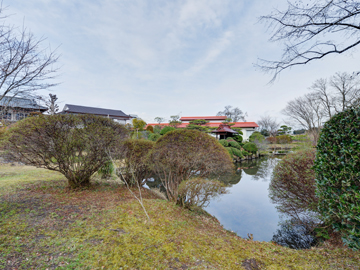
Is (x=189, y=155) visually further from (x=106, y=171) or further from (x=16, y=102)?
(x=16, y=102)

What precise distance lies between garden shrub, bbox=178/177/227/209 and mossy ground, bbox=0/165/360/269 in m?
0.70

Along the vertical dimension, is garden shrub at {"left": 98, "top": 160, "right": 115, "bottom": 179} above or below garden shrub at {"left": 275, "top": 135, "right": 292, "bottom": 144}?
below

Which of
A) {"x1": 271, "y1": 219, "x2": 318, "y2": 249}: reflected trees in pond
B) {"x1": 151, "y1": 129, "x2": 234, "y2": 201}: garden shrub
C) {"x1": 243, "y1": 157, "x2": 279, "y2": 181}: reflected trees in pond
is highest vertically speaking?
{"x1": 151, "y1": 129, "x2": 234, "y2": 201}: garden shrub

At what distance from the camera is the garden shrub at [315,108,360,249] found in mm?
1812

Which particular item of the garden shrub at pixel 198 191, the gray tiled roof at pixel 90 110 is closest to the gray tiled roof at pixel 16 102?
the garden shrub at pixel 198 191

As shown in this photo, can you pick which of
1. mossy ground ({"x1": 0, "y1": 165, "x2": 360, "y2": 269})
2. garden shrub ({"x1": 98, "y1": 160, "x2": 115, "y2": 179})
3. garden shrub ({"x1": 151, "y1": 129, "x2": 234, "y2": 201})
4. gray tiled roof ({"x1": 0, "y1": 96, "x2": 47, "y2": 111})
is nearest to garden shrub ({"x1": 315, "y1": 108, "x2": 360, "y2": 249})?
mossy ground ({"x1": 0, "y1": 165, "x2": 360, "y2": 269})

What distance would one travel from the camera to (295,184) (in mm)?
3842

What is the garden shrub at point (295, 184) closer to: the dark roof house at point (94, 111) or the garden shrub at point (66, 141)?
the garden shrub at point (66, 141)

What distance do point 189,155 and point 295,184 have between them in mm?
2806

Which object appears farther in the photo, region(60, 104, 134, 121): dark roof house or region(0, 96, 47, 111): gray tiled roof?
region(60, 104, 134, 121): dark roof house

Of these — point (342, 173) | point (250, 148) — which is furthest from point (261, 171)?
point (342, 173)

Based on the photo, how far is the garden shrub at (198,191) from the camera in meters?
4.10

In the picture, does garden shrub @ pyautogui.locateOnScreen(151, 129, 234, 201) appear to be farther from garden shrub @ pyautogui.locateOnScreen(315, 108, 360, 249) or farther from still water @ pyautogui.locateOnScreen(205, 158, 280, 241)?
garden shrub @ pyautogui.locateOnScreen(315, 108, 360, 249)

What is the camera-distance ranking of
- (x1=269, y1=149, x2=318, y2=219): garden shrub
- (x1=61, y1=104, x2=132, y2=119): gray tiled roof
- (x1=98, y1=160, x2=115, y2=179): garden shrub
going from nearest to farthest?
(x1=269, y1=149, x2=318, y2=219): garden shrub
(x1=98, y1=160, x2=115, y2=179): garden shrub
(x1=61, y1=104, x2=132, y2=119): gray tiled roof
